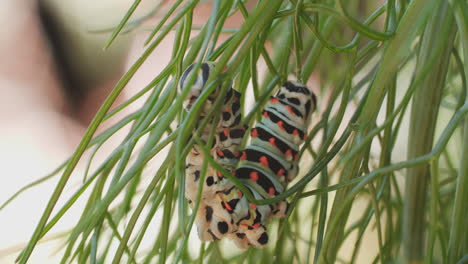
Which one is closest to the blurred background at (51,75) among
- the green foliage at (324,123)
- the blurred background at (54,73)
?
the blurred background at (54,73)

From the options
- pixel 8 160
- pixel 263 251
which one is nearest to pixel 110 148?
pixel 8 160

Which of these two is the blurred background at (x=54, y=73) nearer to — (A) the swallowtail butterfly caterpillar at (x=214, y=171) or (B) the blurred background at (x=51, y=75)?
(B) the blurred background at (x=51, y=75)

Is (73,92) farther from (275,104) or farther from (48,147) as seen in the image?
(275,104)

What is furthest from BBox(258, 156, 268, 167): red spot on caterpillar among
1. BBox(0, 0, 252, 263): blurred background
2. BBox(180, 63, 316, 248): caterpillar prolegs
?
BBox(0, 0, 252, 263): blurred background

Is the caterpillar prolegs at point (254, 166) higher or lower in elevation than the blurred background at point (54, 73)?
lower

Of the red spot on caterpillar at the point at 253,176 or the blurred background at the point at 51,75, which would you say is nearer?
the red spot on caterpillar at the point at 253,176

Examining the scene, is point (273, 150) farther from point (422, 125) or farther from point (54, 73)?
point (54, 73)

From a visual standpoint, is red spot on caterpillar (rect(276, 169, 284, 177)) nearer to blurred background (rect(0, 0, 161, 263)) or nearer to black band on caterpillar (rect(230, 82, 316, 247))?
black band on caterpillar (rect(230, 82, 316, 247))
